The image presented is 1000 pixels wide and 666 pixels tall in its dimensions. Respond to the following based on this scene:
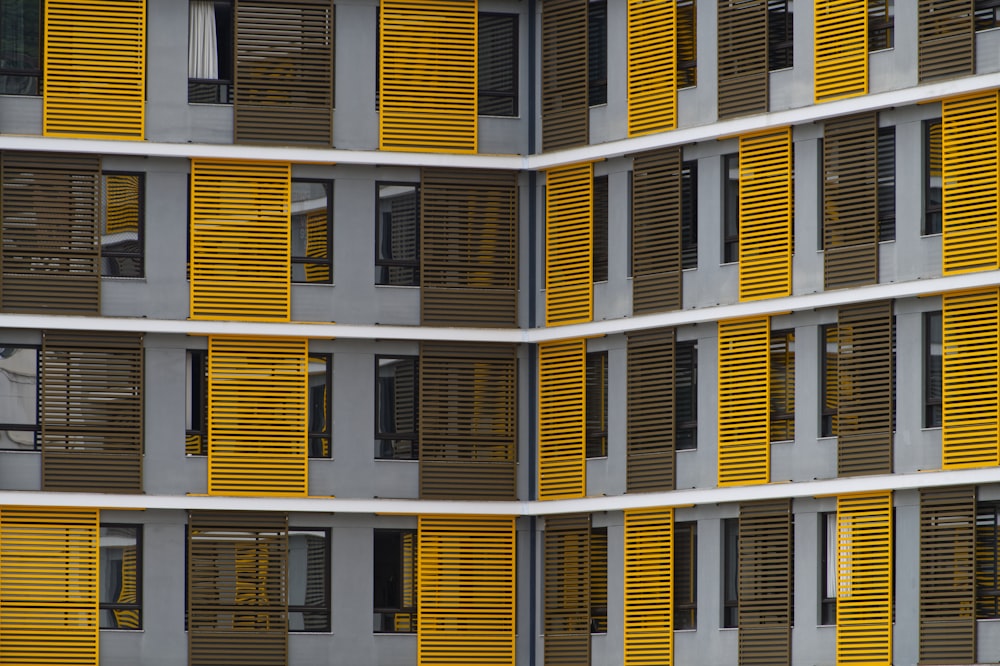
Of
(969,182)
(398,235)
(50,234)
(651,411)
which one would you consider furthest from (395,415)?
(969,182)

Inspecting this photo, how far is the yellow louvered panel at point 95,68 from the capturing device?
43.1m

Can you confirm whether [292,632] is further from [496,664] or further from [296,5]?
[296,5]

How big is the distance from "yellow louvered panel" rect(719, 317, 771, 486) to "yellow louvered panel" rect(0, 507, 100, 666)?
11370 mm

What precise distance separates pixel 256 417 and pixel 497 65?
8.16 meters

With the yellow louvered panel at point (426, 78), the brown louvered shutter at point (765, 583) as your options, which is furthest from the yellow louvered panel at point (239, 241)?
the brown louvered shutter at point (765, 583)

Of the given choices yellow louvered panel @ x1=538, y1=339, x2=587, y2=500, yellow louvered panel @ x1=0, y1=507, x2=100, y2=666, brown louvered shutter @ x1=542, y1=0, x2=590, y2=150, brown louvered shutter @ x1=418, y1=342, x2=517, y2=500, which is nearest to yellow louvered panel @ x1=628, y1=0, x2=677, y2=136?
brown louvered shutter @ x1=542, y1=0, x2=590, y2=150

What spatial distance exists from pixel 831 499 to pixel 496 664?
7435mm

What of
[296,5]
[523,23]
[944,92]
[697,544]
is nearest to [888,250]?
[944,92]

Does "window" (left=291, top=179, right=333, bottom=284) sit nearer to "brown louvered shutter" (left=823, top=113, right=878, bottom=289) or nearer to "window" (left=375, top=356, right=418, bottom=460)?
"window" (left=375, top=356, right=418, bottom=460)

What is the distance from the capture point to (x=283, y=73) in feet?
144

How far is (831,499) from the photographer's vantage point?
131 feet

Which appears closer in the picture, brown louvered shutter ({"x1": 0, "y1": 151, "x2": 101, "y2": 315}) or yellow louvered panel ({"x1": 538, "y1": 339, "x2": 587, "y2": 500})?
brown louvered shutter ({"x1": 0, "y1": 151, "x2": 101, "y2": 315})

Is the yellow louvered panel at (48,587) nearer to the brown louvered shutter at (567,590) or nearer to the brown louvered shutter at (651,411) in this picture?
the brown louvered shutter at (567,590)

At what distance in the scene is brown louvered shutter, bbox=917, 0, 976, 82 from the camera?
38594 millimetres
